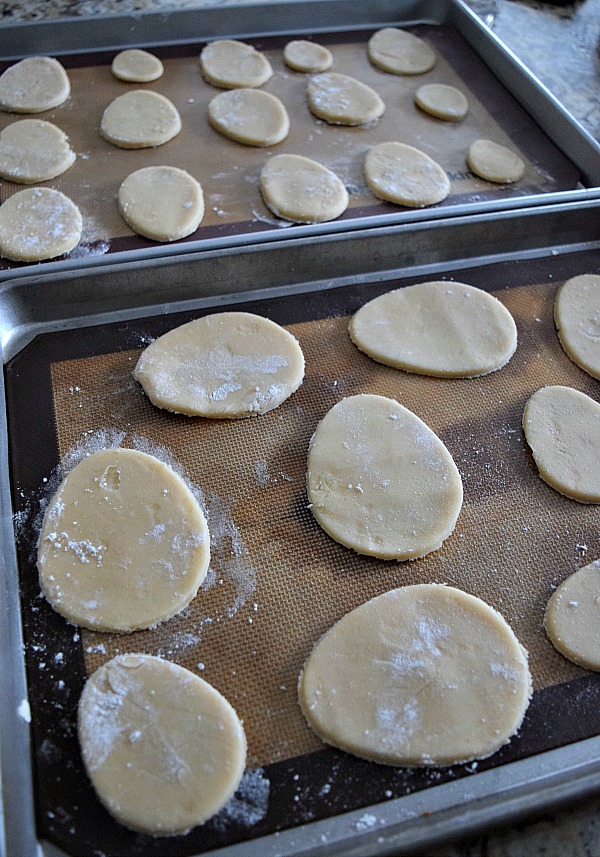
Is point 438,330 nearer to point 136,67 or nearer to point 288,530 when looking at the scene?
point 288,530

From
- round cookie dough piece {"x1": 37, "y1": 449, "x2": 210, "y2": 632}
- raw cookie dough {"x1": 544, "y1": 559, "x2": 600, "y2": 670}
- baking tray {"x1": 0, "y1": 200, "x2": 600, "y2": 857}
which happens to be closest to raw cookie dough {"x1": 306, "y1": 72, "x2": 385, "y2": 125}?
baking tray {"x1": 0, "y1": 200, "x2": 600, "y2": 857}

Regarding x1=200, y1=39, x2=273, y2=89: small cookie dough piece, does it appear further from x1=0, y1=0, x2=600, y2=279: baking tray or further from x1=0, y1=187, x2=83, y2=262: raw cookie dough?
x1=0, y1=187, x2=83, y2=262: raw cookie dough

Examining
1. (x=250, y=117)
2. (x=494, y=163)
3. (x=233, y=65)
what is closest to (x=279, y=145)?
(x=250, y=117)

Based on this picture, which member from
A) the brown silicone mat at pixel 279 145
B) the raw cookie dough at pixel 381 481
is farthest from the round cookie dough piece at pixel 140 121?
the raw cookie dough at pixel 381 481

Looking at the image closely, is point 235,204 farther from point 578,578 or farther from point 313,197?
point 578,578

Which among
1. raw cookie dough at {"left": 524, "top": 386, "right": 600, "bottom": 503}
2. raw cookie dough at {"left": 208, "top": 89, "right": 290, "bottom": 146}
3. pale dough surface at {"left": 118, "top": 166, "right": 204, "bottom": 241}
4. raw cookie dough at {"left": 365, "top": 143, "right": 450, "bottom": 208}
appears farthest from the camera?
raw cookie dough at {"left": 208, "top": 89, "right": 290, "bottom": 146}

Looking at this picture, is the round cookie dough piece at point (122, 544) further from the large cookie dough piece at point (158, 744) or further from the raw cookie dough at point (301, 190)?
the raw cookie dough at point (301, 190)
